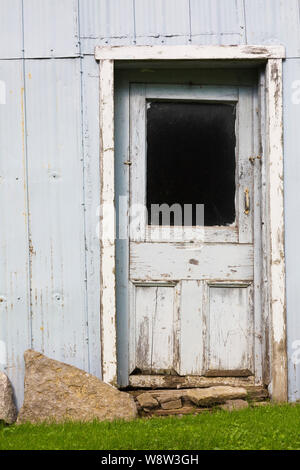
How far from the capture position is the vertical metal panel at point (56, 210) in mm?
4387

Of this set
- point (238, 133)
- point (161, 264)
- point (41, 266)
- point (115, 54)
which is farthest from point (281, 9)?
point (41, 266)

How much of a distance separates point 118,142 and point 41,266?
102 centimetres

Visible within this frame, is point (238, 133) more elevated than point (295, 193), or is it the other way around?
point (238, 133)

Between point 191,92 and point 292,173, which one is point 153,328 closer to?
point 292,173

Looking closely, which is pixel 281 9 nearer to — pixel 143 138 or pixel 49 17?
pixel 143 138

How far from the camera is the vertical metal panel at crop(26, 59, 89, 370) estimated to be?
4387 mm

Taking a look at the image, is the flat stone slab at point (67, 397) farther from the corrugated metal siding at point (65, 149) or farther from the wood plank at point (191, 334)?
the wood plank at point (191, 334)

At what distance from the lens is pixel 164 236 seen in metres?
4.63

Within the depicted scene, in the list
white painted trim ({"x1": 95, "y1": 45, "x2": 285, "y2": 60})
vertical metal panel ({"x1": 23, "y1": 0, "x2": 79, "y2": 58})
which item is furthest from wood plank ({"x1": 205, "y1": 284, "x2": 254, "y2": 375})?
vertical metal panel ({"x1": 23, "y1": 0, "x2": 79, "y2": 58})

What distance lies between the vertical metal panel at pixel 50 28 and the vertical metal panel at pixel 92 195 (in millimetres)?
177

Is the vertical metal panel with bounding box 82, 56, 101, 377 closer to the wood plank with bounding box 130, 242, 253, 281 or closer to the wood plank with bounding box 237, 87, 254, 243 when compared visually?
the wood plank with bounding box 130, 242, 253, 281

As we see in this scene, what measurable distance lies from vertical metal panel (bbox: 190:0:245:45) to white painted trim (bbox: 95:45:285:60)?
0.07 m

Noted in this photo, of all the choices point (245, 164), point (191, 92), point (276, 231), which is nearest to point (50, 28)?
point (191, 92)

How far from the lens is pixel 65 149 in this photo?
4422 mm
